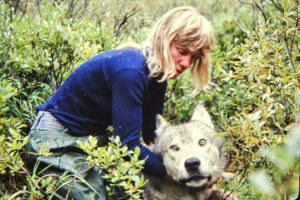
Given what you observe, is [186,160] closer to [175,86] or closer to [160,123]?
→ [160,123]

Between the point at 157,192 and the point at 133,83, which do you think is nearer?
the point at 133,83

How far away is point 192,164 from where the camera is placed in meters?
2.24

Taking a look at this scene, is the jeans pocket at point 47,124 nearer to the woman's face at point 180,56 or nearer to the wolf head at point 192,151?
the wolf head at point 192,151

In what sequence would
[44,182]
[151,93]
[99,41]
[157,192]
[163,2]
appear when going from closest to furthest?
[44,182], [157,192], [151,93], [99,41], [163,2]

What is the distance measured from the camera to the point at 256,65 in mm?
2354

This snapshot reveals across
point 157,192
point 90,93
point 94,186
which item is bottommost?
point 157,192

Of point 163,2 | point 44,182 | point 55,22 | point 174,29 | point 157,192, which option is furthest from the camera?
point 163,2

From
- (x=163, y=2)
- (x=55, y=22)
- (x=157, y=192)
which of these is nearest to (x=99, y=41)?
(x=55, y=22)

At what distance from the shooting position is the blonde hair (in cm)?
250

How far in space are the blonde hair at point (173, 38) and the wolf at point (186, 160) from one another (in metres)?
0.57

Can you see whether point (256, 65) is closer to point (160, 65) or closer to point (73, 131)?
point (160, 65)

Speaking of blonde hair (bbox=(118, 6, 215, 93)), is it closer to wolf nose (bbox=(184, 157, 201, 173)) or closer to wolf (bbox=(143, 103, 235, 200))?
wolf (bbox=(143, 103, 235, 200))

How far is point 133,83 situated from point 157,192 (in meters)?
1.07

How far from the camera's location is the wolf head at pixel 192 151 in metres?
2.29
